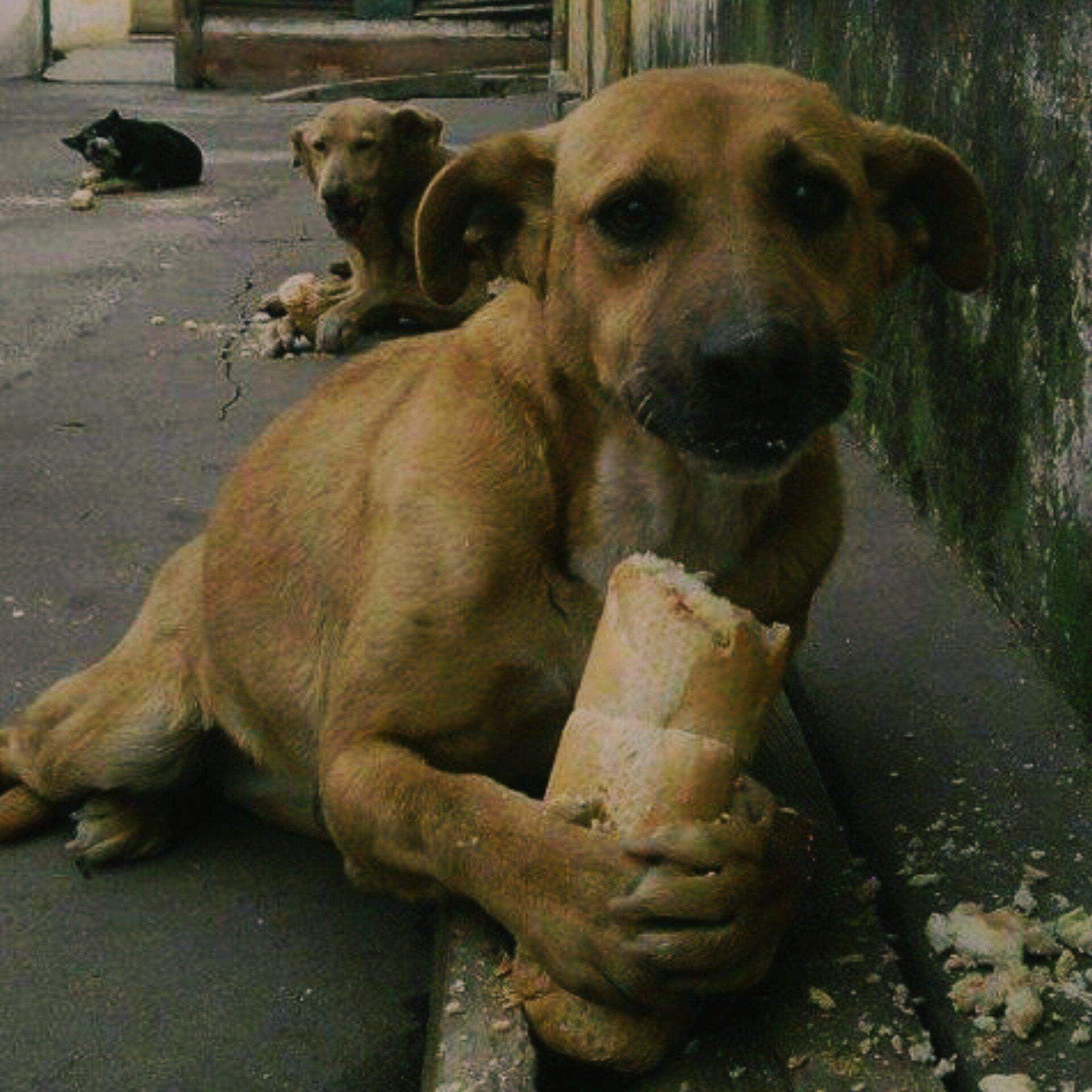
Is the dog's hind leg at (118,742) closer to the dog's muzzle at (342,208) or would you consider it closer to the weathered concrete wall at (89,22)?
the dog's muzzle at (342,208)

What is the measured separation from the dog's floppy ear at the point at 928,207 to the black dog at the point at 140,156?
958 centimetres

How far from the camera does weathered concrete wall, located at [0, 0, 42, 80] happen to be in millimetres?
21141

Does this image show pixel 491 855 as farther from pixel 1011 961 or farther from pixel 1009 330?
pixel 1009 330

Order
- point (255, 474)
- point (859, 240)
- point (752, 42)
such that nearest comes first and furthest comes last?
1. point (859, 240)
2. point (255, 474)
3. point (752, 42)

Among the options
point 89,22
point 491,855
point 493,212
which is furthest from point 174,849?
point 89,22

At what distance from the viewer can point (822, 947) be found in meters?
2.46

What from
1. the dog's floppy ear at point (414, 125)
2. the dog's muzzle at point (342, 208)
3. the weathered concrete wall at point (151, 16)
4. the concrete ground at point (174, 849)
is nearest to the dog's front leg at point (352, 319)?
the concrete ground at point (174, 849)

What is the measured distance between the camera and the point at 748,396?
2.41m

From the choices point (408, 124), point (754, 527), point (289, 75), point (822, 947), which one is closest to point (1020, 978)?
point (822, 947)

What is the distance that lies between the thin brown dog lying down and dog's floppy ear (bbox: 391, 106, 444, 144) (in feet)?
17.6

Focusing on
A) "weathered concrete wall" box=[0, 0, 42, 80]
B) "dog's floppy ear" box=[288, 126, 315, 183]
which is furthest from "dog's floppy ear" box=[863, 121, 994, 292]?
"weathered concrete wall" box=[0, 0, 42, 80]

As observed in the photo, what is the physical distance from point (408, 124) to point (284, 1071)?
6.33 m

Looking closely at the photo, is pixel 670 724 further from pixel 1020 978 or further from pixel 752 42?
pixel 752 42

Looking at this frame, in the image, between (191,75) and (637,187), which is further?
(191,75)
